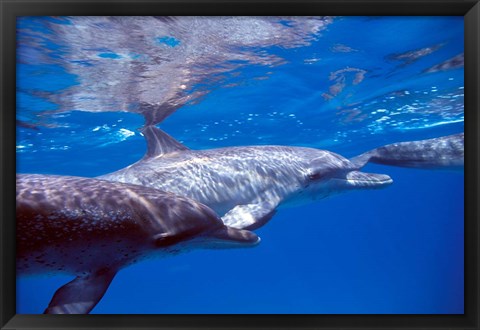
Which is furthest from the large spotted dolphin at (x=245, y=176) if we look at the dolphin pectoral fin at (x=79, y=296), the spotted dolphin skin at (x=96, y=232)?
the dolphin pectoral fin at (x=79, y=296)

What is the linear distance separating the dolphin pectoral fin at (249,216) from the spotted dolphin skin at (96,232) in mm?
1249

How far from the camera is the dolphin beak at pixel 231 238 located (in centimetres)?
423

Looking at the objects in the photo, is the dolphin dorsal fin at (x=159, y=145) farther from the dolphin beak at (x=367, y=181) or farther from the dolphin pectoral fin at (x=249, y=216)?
the dolphin beak at (x=367, y=181)

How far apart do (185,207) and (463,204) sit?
3.66 m

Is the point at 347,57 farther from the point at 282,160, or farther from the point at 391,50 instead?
the point at 282,160

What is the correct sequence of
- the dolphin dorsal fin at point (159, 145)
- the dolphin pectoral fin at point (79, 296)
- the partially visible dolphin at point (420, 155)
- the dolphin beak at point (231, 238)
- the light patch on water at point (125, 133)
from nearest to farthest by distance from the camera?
the dolphin pectoral fin at point (79, 296) < the dolphin beak at point (231, 238) < the partially visible dolphin at point (420, 155) < the dolphin dorsal fin at point (159, 145) < the light patch on water at point (125, 133)

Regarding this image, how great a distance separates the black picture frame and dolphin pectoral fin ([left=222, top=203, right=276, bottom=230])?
123 centimetres

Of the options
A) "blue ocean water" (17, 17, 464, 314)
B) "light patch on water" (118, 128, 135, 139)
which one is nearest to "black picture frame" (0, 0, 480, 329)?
"blue ocean water" (17, 17, 464, 314)

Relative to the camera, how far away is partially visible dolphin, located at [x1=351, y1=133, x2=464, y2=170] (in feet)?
22.7

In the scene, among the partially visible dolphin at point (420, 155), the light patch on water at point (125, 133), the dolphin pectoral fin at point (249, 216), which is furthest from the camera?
the light patch on water at point (125, 133)

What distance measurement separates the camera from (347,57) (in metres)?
10.6
